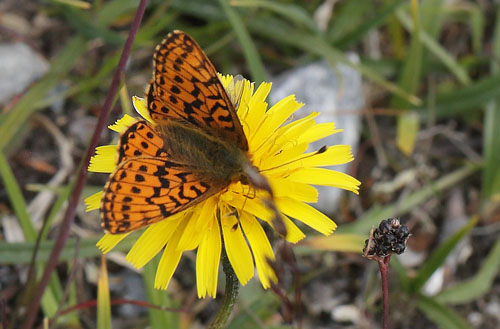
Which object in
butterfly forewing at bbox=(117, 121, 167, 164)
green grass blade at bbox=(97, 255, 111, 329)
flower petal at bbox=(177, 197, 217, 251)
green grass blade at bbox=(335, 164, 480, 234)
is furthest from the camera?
green grass blade at bbox=(335, 164, 480, 234)

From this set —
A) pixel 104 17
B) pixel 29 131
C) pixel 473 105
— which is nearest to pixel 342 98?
pixel 473 105

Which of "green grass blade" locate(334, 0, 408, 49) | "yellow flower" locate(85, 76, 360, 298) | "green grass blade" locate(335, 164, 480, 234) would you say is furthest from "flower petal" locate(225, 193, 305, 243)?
"green grass blade" locate(334, 0, 408, 49)

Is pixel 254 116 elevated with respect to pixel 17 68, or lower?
lower

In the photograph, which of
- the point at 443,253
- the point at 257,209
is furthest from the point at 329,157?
the point at 443,253

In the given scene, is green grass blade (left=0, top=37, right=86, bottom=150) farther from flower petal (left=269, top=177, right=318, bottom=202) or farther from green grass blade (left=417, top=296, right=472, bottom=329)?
green grass blade (left=417, top=296, right=472, bottom=329)

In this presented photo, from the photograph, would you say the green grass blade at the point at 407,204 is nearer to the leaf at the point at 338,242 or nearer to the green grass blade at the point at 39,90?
the leaf at the point at 338,242

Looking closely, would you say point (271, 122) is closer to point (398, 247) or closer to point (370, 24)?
point (398, 247)
